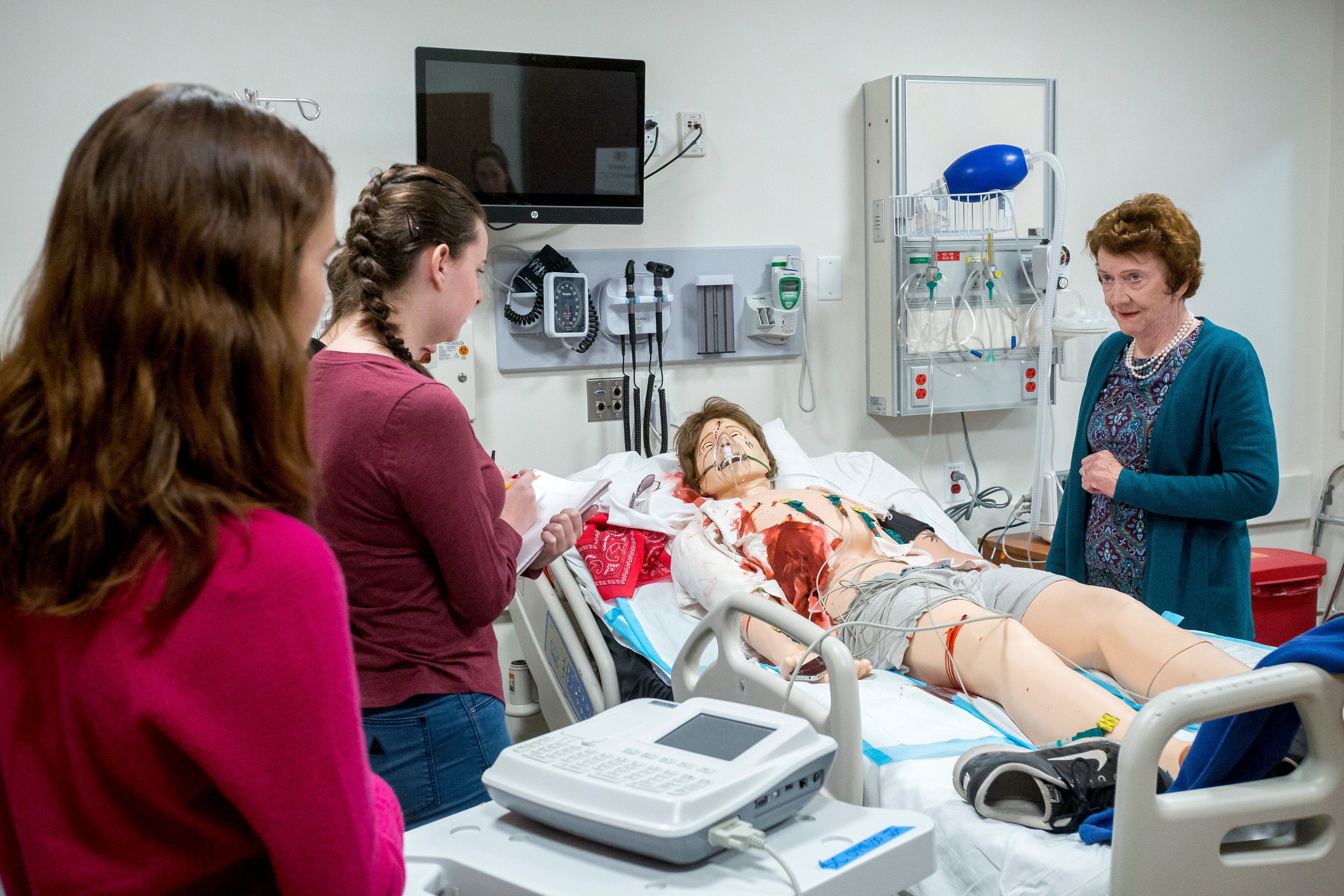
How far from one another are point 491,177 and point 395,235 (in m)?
1.66

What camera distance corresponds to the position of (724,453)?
304 centimetres

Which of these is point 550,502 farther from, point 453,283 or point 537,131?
point 537,131

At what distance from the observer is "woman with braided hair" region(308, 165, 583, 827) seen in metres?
1.28

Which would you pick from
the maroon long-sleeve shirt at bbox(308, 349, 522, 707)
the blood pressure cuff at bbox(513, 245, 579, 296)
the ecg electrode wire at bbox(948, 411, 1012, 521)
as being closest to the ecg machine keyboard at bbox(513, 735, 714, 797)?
the maroon long-sleeve shirt at bbox(308, 349, 522, 707)

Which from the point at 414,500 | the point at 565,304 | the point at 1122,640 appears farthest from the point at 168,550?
the point at 565,304

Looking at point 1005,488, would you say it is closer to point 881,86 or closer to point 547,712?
point 881,86

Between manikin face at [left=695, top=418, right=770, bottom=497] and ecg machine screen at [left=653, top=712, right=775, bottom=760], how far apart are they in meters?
1.90

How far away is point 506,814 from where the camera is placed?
1115mm

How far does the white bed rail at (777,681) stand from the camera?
1454 millimetres

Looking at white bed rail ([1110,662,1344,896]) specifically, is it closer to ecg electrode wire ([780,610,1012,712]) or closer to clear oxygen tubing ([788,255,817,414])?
ecg electrode wire ([780,610,1012,712])

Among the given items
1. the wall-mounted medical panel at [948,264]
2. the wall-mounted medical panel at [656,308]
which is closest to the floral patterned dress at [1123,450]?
the wall-mounted medical panel at [948,264]

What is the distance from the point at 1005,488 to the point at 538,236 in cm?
204

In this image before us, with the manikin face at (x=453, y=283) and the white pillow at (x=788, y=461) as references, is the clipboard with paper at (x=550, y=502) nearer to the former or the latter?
the manikin face at (x=453, y=283)

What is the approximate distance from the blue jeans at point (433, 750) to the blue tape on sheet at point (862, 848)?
24.5 inches
